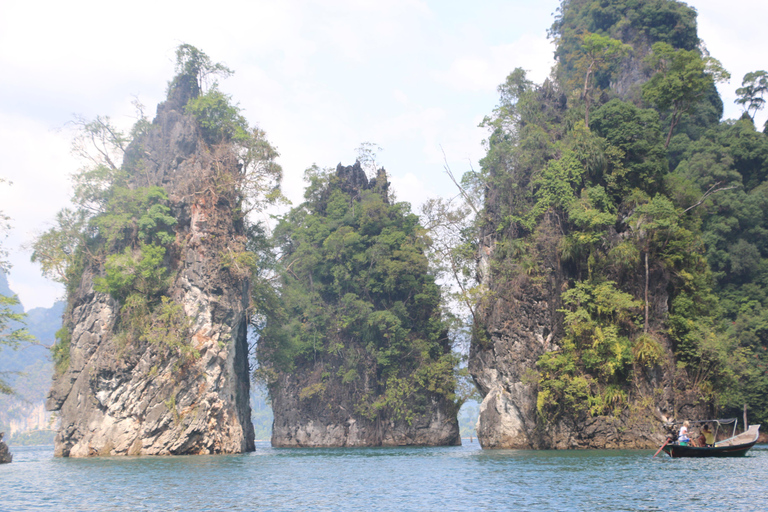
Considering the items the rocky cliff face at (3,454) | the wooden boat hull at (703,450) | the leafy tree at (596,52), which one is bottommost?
the rocky cliff face at (3,454)

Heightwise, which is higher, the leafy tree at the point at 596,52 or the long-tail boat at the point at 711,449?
the leafy tree at the point at 596,52

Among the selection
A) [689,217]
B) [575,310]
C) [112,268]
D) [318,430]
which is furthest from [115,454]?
[689,217]

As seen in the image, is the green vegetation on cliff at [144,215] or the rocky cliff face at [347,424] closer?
the green vegetation on cliff at [144,215]

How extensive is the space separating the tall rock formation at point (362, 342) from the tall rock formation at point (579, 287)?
8477 millimetres

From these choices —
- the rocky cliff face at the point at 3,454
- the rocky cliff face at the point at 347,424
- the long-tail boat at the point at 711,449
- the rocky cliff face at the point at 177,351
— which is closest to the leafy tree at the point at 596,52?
the long-tail boat at the point at 711,449

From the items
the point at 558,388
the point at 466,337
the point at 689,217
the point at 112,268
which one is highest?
the point at 689,217

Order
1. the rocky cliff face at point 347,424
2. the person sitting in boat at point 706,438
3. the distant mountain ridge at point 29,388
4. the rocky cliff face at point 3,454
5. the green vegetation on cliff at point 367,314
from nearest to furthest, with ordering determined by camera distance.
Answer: the person sitting in boat at point 706,438 < the rocky cliff face at point 3,454 < the green vegetation on cliff at point 367,314 < the rocky cliff face at point 347,424 < the distant mountain ridge at point 29,388

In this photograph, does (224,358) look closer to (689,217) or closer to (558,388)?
(558,388)

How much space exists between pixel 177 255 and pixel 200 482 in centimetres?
1837

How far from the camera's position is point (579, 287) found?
108ft

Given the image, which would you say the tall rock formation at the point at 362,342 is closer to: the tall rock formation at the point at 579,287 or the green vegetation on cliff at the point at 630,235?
the tall rock formation at the point at 579,287

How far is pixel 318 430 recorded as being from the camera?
4841 centimetres

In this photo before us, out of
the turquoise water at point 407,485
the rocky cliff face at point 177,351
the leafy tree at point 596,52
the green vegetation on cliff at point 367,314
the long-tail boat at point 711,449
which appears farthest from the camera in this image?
the green vegetation on cliff at point 367,314

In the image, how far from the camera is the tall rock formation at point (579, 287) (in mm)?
31172
